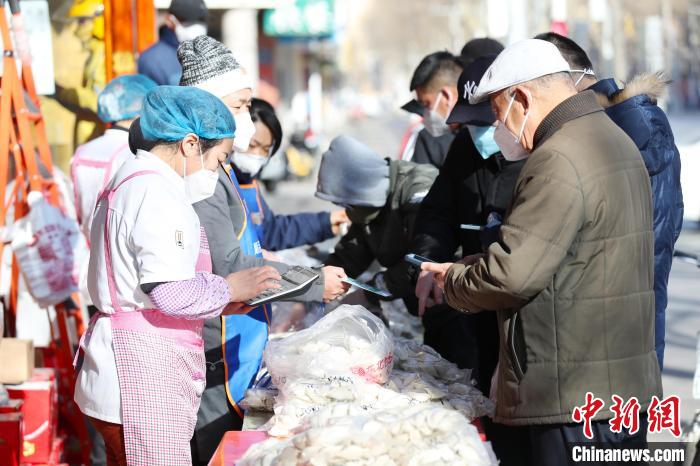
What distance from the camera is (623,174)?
10.2ft

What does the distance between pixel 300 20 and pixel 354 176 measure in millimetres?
24740

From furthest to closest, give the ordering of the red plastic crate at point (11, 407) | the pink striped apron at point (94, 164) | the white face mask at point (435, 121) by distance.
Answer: the white face mask at point (435, 121), the pink striped apron at point (94, 164), the red plastic crate at point (11, 407)

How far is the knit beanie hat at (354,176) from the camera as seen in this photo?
4770 mm

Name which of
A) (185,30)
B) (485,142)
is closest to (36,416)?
(485,142)

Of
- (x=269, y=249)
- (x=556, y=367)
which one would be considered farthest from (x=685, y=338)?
(x=556, y=367)

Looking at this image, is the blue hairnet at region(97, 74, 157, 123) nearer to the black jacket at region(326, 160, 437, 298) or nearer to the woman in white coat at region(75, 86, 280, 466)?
the black jacket at region(326, 160, 437, 298)

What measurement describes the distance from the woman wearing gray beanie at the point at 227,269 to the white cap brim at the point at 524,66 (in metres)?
1.10

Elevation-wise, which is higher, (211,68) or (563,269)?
(211,68)

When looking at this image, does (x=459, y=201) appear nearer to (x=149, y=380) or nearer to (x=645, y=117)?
(x=645, y=117)

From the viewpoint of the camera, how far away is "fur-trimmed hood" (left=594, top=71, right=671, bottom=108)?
4016mm

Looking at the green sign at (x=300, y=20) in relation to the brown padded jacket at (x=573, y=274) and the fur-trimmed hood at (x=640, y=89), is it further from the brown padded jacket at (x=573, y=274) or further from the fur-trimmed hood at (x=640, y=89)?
the brown padded jacket at (x=573, y=274)

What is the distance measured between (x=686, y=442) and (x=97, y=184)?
120 inches

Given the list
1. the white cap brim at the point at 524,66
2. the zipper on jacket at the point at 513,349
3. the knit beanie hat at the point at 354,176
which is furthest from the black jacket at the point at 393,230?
the white cap brim at the point at 524,66

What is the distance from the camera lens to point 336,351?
11.6 feet
